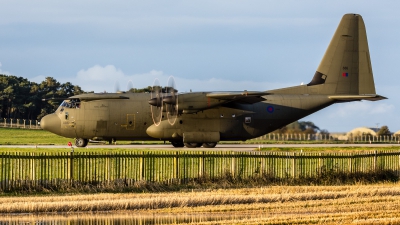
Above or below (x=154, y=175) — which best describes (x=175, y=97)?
above

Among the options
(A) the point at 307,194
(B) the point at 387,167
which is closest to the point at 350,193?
(A) the point at 307,194

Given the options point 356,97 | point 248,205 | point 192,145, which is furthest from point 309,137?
point 248,205

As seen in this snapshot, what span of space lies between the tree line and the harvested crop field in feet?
301

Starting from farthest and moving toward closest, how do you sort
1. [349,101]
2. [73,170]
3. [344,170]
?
[349,101] < [344,170] < [73,170]

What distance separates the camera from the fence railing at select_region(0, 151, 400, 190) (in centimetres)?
2888

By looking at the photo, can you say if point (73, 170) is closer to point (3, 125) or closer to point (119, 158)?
point (119, 158)

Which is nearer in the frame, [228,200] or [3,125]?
[228,200]

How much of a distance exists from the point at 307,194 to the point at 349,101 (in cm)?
2995

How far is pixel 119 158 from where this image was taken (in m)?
30.8

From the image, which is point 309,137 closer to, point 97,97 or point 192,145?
point 192,145

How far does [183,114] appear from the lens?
172 ft

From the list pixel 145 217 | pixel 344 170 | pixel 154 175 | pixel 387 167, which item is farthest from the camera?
pixel 387 167

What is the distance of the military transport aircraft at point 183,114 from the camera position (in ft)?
169

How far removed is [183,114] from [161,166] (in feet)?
65.5
